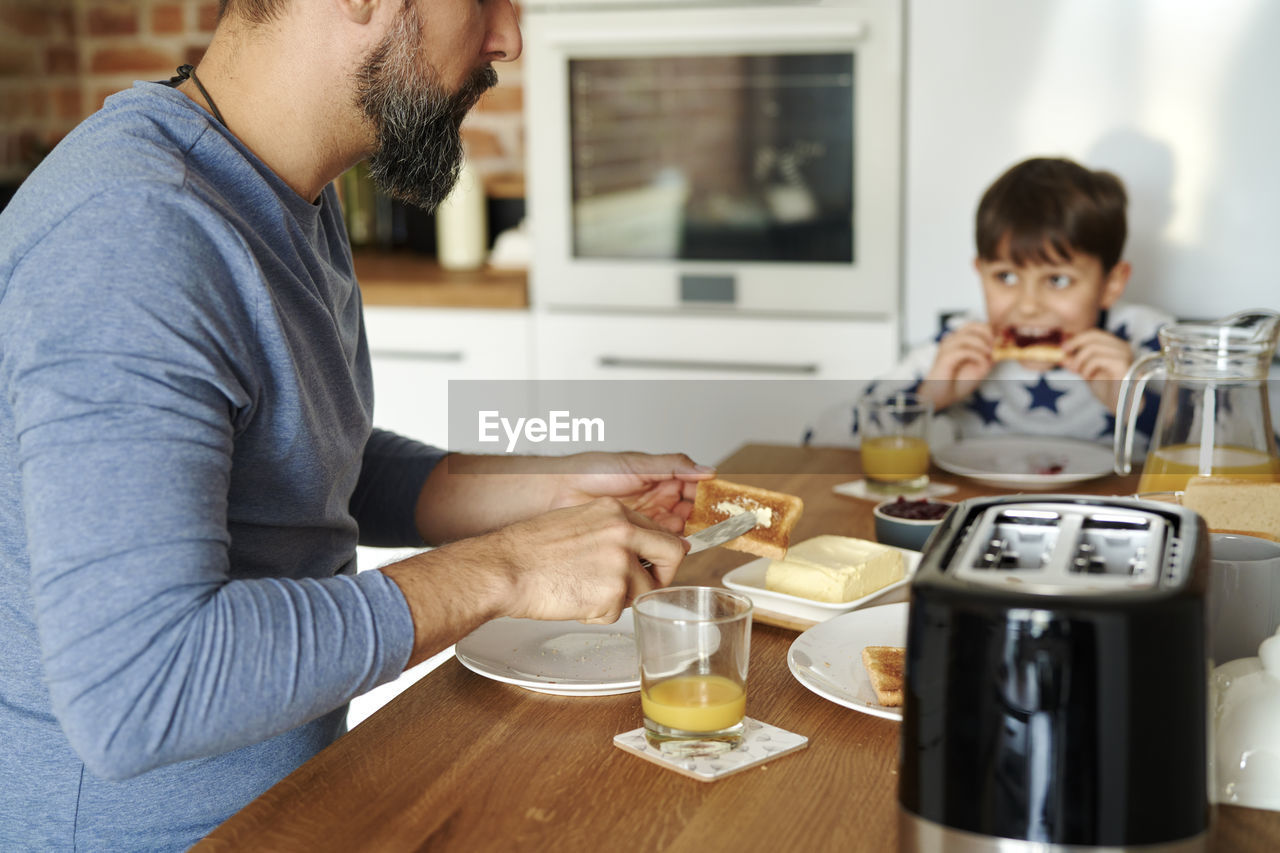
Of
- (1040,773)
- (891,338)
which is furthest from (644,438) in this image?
(1040,773)

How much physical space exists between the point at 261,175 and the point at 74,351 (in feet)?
1.07

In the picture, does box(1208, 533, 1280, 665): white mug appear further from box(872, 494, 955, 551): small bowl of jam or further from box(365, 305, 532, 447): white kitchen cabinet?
box(365, 305, 532, 447): white kitchen cabinet

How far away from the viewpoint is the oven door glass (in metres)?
2.60

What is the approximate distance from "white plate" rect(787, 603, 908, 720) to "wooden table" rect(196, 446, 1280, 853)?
0.04 feet

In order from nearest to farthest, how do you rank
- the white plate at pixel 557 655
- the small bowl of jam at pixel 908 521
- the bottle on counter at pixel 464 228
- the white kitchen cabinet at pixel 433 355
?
the white plate at pixel 557 655 < the small bowl of jam at pixel 908 521 < the white kitchen cabinet at pixel 433 355 < the bottle on counter at pixel 464 228

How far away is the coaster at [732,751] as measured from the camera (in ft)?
2.75

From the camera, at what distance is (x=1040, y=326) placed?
2.12 m

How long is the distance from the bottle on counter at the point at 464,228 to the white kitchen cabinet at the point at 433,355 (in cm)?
27

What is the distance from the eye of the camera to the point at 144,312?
82 centimetres

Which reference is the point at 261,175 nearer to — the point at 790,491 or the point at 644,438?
the point at 790,491

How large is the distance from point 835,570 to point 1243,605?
1.16ft

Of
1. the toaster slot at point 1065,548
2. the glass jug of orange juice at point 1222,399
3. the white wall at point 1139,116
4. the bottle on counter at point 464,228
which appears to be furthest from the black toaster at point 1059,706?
the bottle on counter at point 464,228

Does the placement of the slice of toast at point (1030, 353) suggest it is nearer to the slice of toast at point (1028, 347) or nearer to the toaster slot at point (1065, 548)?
the slice of toast at point (1028, 347)

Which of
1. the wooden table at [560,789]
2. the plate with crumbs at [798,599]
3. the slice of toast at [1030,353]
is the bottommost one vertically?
the wooden table at [560,789]
